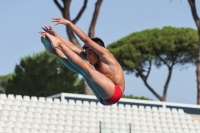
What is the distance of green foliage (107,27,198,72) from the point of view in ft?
88.0

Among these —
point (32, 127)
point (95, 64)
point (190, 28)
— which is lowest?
point (32, 127)

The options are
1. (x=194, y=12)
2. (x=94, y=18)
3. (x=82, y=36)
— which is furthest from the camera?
(x=194, y=12)

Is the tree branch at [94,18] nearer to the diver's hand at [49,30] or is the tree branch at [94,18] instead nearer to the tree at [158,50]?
the tree at [158,50]

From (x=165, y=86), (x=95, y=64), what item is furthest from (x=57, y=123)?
(x=165, y=86)

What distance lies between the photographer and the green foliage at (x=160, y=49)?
26812mm

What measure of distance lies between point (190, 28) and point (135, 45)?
319cm

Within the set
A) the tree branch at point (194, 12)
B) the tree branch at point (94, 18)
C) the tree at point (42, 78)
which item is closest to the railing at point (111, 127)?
the tree branch at point (94, 18)

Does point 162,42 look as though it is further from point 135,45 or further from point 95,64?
point 95,64

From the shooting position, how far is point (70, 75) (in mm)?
24781

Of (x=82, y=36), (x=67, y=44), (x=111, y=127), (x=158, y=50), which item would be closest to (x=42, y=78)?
(x=158, y=50)

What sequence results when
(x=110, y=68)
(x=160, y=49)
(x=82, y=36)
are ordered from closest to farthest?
(x=82, y=36)
(x=110, y=68)
(x=160, y=49)

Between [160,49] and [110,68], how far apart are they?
876 inches

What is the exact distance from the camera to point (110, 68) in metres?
5.05

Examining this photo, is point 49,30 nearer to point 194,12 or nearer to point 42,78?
point 194,12
